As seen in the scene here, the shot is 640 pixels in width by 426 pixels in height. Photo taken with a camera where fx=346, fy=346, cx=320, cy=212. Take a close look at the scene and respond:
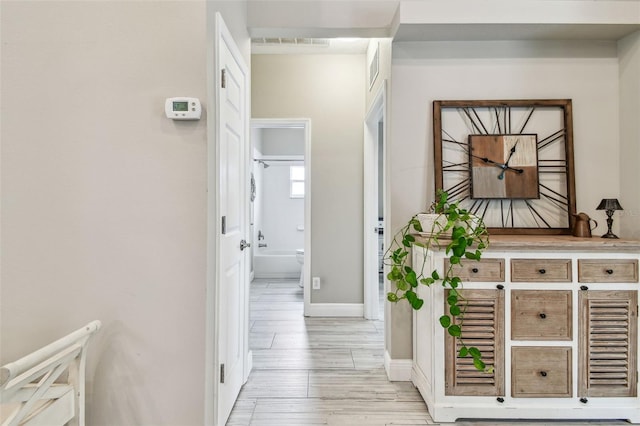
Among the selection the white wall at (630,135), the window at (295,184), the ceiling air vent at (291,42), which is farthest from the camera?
the window at (295,184)

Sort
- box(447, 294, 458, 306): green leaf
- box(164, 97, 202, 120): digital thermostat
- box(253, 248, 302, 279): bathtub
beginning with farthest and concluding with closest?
box(253, 248, 302, 279): bathtub
box(447, 294, 458, 306): green leaf
box(164, 97, 202, 120): digital thermostat

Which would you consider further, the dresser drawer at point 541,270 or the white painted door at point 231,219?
the dresser drawer at point 541,270

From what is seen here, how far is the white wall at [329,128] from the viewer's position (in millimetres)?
3594

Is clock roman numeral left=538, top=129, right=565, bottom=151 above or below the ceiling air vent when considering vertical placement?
below

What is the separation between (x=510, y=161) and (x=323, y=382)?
1874 mm

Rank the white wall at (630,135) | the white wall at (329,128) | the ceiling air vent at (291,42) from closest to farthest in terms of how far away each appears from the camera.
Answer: the white wall at (630,135) → the ceiling air vent at (291,42) → the white wall at (329,128)

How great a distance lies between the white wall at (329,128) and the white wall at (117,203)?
2.13 metres

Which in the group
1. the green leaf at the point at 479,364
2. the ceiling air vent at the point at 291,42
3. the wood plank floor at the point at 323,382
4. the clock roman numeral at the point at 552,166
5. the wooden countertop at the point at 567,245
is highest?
the ceiling air vent at the point at 291,42

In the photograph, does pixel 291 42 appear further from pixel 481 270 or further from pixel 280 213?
pixel 280 213

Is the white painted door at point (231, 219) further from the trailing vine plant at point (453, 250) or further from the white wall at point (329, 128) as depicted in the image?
Result: the white wall at point (329, 128)

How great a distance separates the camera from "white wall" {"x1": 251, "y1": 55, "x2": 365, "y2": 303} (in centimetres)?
359

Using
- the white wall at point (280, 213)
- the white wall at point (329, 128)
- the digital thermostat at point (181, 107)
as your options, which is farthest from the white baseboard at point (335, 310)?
the white wall at point (280, 213)

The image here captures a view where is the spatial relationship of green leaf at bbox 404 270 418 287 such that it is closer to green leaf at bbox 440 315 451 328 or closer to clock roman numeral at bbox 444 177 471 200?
green leaf at bbox 440 315 451 328

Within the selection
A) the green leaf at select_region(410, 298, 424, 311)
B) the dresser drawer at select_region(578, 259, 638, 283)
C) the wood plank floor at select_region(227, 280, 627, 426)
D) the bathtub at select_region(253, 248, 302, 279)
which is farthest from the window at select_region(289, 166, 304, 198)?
the dresser drawer at select_region(578, 259, 638, 283)
